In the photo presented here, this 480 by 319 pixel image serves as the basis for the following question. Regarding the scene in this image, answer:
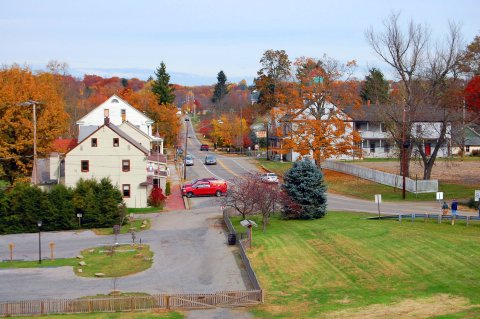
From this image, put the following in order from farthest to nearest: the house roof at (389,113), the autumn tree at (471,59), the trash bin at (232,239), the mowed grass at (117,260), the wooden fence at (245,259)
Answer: the house roof at (389,113) < the autumn tree at (471,59) < the trash bin at (232,239) < the mowed grass at (117,260) < the wooden fence at (245,259)

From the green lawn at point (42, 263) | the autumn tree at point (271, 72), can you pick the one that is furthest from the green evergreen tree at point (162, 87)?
the green lawn at point (42, 263)

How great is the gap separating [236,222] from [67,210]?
43.1 ft

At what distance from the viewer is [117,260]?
126ft

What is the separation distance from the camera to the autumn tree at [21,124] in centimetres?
6341

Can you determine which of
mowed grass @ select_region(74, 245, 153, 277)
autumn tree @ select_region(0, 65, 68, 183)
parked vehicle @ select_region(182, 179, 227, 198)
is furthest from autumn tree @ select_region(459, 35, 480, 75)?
autumn tree @ select_region(0, 65, 68, 183)

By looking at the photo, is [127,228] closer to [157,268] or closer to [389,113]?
[157,268]

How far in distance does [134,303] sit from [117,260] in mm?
10704

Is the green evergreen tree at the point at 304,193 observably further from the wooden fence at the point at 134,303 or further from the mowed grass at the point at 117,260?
the wooden fence at the point at 134,303

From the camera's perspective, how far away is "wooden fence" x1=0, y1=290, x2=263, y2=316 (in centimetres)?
2775

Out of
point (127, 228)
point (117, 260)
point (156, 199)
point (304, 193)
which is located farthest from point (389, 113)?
point (117, 260)

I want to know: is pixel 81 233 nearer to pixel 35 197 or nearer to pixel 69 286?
pixel 35 197

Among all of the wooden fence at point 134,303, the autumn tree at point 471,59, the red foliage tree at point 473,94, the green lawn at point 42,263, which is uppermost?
the autumn tree at point 471,59

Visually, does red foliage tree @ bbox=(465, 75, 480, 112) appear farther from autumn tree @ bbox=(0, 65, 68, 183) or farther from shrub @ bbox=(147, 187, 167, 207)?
autumn tree @ bbox=(0, 65, 68, 183)

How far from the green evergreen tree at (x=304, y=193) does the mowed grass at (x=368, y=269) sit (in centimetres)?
224
